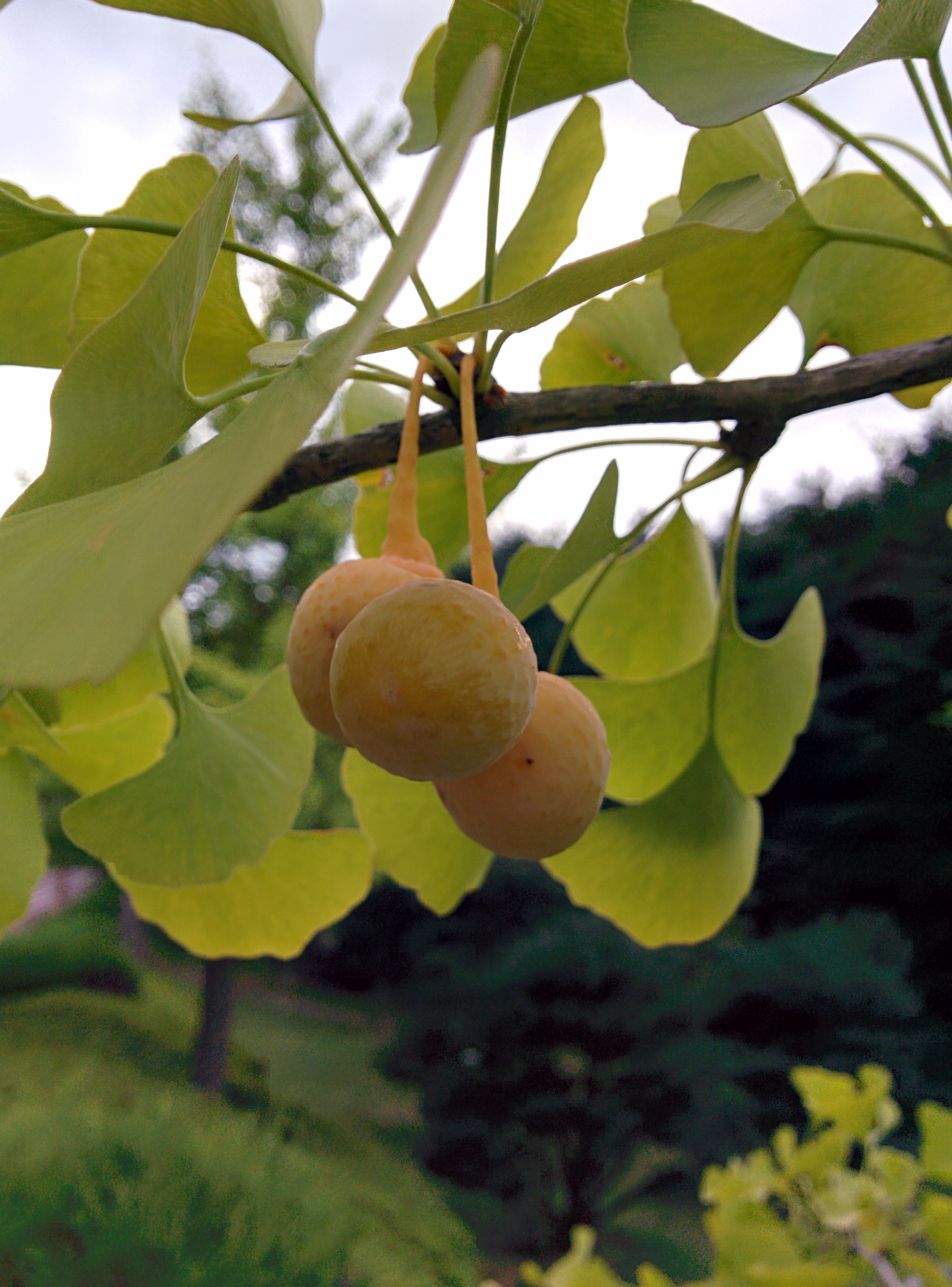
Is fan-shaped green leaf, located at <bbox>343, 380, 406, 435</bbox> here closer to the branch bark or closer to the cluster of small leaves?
the branch bark

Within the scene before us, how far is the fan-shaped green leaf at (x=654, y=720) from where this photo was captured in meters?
0.41

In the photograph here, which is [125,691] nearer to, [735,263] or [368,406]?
[368,406]

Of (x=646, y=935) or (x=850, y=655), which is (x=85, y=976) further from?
(x=646, y=935)

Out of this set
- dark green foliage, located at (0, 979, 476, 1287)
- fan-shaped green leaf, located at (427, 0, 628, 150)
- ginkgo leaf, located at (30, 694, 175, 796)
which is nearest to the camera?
fan-shaped green leaf, located at (427, 0, 628, 150)

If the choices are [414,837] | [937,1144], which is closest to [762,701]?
[414,837]

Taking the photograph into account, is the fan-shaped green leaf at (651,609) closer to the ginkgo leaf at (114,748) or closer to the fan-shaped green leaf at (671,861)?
the fan-shaped green leaf at (671,861)

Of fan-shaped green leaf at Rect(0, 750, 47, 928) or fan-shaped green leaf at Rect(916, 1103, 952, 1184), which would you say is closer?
fan-shaped green leaf at Rect(0, 750, 47, 928)

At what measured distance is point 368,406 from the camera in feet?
1.45

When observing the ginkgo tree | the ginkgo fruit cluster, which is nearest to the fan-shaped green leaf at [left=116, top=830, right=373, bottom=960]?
the ginkgo tree

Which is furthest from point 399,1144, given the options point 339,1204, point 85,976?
point 85,976

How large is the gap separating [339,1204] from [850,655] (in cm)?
263

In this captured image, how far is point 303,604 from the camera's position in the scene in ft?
0.77

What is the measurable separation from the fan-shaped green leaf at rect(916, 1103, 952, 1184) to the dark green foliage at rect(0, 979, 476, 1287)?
5.45ft

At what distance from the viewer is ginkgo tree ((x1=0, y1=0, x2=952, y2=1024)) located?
0.14 m
